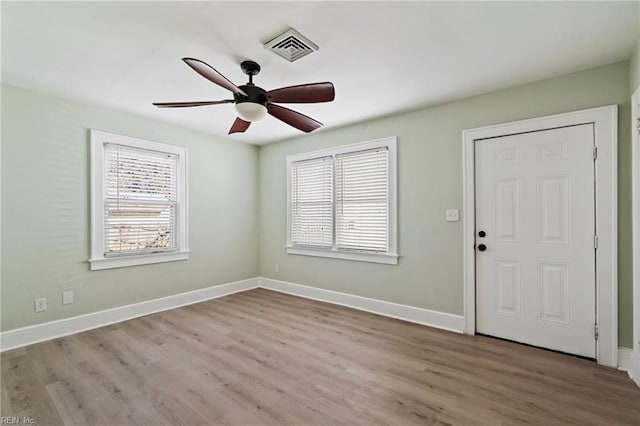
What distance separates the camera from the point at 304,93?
2199mm

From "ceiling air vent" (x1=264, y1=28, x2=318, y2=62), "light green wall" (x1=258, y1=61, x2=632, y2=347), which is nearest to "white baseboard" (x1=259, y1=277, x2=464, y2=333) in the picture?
"light green wall" (x1=258, y1=61, x2=632, y2=347)

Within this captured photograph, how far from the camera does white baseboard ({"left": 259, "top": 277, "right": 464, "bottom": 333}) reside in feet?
10.5

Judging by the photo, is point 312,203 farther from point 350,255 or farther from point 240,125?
point 240,125

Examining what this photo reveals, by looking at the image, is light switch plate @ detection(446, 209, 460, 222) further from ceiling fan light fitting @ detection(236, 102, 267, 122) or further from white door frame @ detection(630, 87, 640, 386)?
ceiling fan light fitting @ detection(236, 102, 267, 122)

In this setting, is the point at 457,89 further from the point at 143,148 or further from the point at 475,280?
the point at 143,148

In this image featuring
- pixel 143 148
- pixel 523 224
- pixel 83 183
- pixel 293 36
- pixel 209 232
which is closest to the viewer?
pixel 293 36

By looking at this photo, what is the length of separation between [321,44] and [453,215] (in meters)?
2.19

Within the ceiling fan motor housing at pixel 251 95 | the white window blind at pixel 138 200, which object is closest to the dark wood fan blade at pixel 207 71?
the ceiling fan motor housing at pixel 251 95

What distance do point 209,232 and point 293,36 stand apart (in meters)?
3.23

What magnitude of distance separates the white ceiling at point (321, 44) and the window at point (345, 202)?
1.00 metres

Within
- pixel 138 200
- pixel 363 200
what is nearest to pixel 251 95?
pixel 363 200

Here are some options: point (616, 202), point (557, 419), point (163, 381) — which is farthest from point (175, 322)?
point (616, 202)

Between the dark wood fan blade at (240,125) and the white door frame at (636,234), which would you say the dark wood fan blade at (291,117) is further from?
the white door frame at (636,234)

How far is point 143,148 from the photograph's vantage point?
372 cm
